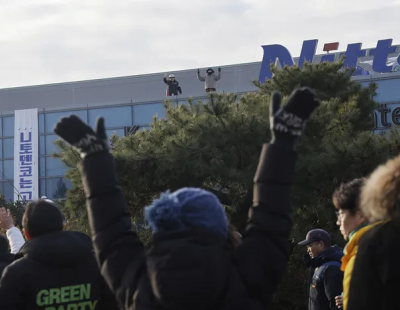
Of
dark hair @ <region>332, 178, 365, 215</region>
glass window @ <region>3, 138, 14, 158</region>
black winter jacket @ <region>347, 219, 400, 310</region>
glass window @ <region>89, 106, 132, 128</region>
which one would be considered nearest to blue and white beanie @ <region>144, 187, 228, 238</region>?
black winter jacket @ <region>347, 219, 400, 310</region>

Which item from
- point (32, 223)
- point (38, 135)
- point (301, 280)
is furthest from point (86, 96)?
point (32, 223)

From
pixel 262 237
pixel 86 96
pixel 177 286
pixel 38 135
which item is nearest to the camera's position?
pixel 177 286

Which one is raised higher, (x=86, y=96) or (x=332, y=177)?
(x=86, y=96)

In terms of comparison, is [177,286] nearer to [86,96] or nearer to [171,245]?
[171,245]

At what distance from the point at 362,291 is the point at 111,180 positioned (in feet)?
3.24

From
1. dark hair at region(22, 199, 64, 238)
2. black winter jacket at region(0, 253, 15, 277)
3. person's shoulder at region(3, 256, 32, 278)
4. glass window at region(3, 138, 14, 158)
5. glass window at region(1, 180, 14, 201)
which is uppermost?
glass window at region(3, 138, 14, 158)

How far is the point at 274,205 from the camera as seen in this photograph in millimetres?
2561

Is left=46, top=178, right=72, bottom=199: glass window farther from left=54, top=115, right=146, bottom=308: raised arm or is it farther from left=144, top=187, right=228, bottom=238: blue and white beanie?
left=144, top=187, right=228, bottom=238: blue and white beanie

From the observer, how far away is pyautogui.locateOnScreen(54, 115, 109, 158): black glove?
2635 mm

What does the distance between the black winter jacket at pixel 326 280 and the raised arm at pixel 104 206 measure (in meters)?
3.73

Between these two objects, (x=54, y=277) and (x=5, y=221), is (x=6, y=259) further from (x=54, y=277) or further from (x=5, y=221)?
(x=54, y=277)

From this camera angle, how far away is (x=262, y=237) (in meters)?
2.54

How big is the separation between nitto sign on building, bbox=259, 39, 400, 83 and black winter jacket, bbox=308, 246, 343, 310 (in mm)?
26455

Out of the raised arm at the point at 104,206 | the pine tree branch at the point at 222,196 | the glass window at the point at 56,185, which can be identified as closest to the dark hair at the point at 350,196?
the raised arm at the point at 104,206
